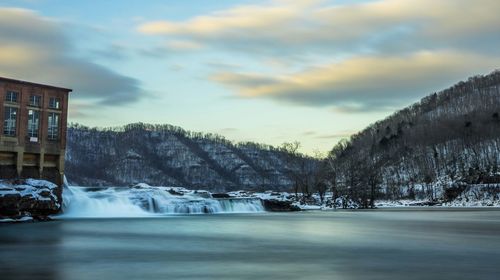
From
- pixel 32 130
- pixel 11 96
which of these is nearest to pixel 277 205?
pixel 32 130

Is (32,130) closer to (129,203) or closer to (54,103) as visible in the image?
(54,103)

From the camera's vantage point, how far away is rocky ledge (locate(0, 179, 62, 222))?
58.3 m

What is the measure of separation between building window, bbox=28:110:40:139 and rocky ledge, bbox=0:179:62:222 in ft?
28.4

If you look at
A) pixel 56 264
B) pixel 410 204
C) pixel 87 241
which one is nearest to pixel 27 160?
pixel 87 241

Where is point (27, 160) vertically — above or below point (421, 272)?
above

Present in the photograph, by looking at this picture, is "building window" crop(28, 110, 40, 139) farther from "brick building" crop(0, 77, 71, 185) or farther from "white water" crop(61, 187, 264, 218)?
"white water" crop(61, 187, 264, 218)

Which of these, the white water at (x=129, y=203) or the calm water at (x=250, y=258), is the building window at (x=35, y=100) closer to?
the white water at (x=129, y=203)

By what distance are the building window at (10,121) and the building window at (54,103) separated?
5.42m

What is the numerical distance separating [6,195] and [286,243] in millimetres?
41052

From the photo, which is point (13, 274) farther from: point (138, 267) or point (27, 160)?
point (27, 160)

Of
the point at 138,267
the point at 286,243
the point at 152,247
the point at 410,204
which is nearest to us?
the point at 138,267

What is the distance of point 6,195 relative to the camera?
2350 inches

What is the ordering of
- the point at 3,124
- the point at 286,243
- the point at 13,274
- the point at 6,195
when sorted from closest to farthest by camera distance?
the point at 13,274 → the point at 286,243 → the point at 6,195 → the point at 3,124

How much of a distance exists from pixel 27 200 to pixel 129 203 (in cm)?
1987
